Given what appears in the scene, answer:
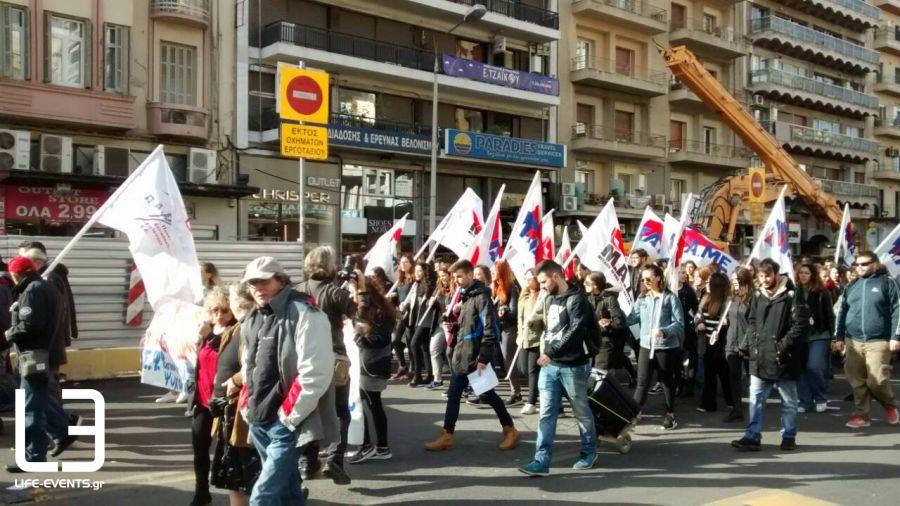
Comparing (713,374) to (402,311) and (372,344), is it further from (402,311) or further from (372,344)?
(372,344)

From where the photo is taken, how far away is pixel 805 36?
40844 millimetres

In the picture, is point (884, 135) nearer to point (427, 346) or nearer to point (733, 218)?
point (733, 218)

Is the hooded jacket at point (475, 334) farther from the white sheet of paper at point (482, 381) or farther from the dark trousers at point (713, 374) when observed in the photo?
the dark trousers at point (713, 374)

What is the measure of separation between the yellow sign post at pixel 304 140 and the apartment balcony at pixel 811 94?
97.1 ft

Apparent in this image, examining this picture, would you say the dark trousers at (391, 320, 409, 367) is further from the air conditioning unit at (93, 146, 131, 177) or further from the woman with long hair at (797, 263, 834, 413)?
the air conditioning unit at (93, 146, 131, 177)

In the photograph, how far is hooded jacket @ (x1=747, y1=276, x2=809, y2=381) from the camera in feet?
23.5

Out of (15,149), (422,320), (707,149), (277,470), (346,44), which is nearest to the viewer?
(277,470)

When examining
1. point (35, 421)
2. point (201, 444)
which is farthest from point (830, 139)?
point (35, 421)

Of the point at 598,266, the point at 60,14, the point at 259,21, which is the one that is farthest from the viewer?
the point at 259,21

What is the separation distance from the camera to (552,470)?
6.65 m

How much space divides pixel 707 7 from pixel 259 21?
2279cm

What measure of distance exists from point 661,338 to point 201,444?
189 inches

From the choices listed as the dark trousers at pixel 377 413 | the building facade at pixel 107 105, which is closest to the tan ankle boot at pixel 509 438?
the dark trousers at pixel 377 413

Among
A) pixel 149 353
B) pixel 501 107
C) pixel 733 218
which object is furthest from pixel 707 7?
pixel 149 353
